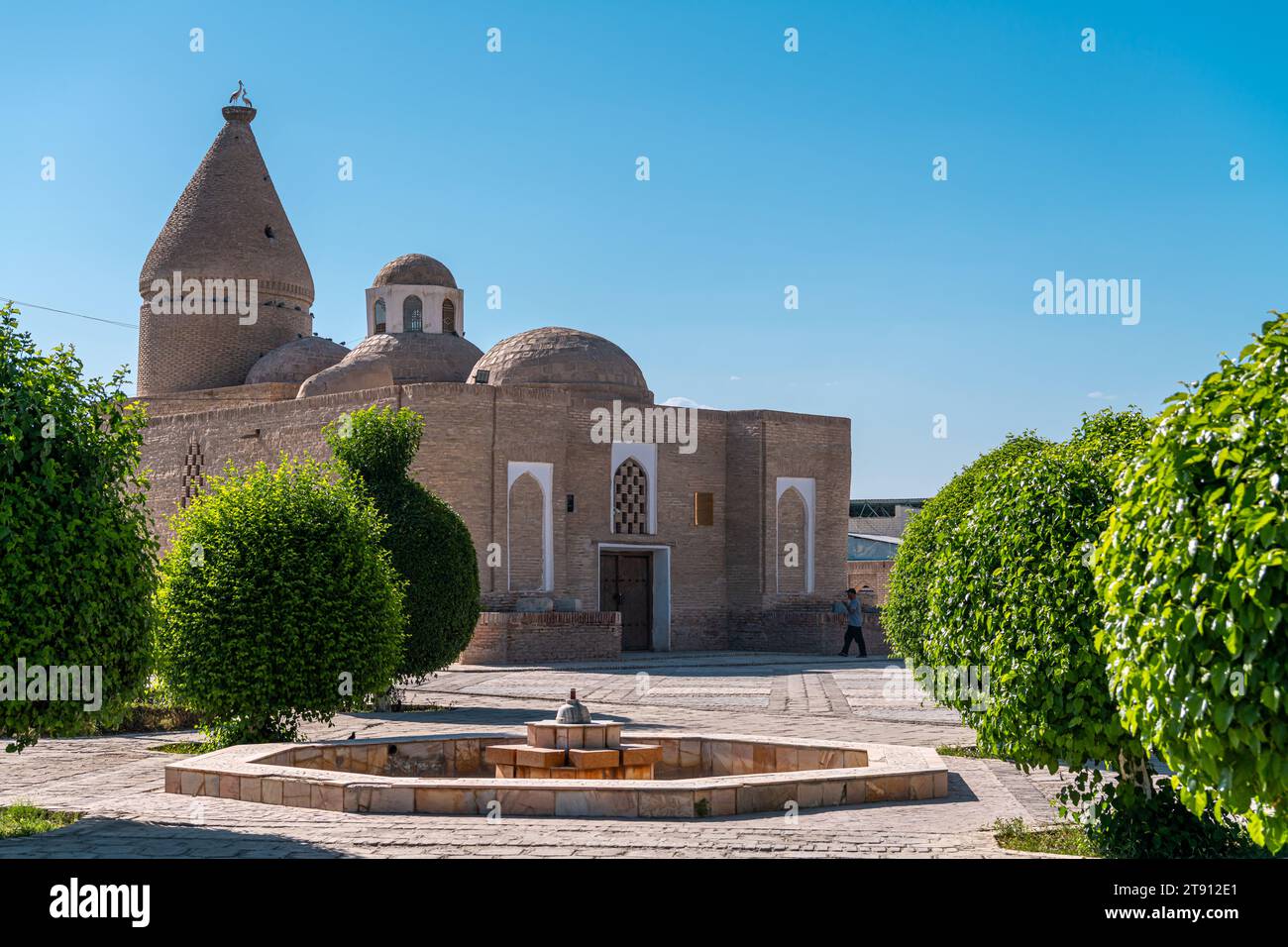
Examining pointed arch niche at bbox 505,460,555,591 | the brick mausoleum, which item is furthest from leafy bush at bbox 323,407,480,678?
pointed arch niche at bbox 505,460,555,591

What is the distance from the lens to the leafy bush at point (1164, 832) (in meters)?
6.21

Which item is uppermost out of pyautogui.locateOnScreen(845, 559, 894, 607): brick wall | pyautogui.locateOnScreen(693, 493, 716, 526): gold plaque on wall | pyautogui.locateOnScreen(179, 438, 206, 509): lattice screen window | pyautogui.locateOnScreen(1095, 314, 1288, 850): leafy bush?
pyautogui.locateOnScreen(179, 438, 206, 509): lattice screen window

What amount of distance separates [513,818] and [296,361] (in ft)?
90.5

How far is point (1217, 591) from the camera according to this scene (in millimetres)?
4238

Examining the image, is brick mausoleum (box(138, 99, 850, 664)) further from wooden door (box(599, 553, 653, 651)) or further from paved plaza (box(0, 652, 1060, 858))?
paved plaza (box(0, 652, 1060, 858))

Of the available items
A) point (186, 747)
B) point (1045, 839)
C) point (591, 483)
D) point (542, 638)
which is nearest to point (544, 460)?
point (591, 483)

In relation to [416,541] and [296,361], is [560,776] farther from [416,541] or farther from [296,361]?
[296,361]

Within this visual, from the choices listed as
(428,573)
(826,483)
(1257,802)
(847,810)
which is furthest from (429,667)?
(826,483)

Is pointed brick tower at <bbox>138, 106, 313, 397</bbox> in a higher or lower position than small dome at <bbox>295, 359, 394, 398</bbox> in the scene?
higher

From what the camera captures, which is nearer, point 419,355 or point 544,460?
point 544,460

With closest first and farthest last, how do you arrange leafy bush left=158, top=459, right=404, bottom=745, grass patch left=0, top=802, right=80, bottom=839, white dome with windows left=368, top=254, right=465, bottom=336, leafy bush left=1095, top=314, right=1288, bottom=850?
leafy bush left=1095, top=314, right=1288, bottom=850, grass patch left=0, top=802, right=80, bottom=839, leafy bush left=158, top=459, right=404, bottom=745, white dome with windows left=368, top=254, right=465, bottom=336

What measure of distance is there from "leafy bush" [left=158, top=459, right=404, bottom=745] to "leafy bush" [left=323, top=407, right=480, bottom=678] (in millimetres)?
3296

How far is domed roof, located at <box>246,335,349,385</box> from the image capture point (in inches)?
1310

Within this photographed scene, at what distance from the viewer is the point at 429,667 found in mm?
14047
